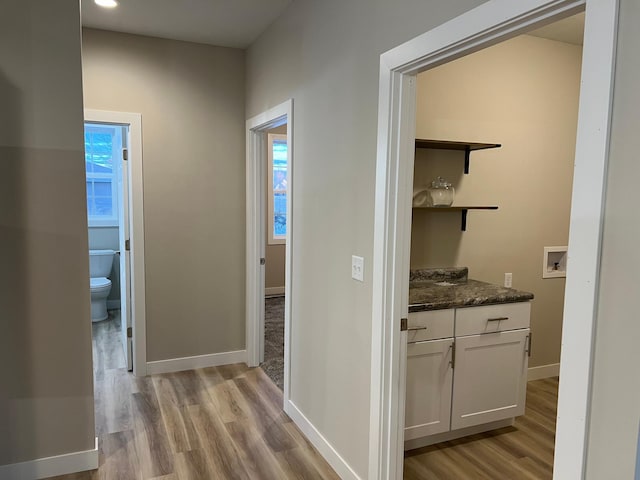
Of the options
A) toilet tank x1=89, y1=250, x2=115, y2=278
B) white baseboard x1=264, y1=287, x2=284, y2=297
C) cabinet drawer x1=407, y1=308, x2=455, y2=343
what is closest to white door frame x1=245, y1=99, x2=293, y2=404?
cabinet drawer x1=407, y1=308, x2=455, y2=343

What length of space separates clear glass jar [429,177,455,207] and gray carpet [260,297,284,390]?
1789 mm

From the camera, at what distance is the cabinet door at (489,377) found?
268 centimetres

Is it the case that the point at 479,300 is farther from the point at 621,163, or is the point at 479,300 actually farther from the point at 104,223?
the point at 104,223

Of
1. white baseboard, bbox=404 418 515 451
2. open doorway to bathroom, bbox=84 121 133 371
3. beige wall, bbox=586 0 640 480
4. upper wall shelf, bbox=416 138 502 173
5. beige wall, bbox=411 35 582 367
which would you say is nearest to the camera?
beige wall, bbox=586 0 640 480

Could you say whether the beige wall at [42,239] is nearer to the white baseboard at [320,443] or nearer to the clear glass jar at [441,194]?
the white baseboard at [320,443]

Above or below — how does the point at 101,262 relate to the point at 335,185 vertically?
below

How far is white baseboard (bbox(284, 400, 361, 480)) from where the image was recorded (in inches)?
95.0

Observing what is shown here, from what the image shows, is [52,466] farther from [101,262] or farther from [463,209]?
[101,262]

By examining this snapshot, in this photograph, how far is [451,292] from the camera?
2797 mm

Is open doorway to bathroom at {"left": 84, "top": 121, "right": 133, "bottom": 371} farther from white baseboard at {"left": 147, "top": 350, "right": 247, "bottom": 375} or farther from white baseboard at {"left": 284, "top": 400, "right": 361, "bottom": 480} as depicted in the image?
white baseboard at {"left": 284, "top": 400, "right": 361, "bottom": 480}

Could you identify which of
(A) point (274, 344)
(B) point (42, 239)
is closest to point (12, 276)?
(B) point (42, 239)

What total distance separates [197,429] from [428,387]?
1440mm

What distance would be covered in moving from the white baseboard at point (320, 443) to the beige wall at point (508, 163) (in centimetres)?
120

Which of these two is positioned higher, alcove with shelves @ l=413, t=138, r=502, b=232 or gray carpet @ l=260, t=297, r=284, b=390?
alcove with shelves @ l=413, t=138, r=502, b=232
